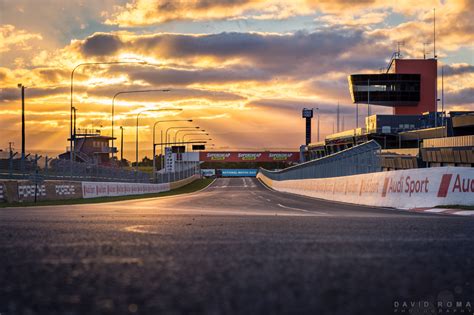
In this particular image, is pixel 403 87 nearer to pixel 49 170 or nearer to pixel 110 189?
pixel 110 189

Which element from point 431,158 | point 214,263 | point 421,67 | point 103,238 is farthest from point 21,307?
point 421,67

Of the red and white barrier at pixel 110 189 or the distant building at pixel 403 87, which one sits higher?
the distant building at pixel 403 87

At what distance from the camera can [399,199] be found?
2683 cm

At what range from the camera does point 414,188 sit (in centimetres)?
2555

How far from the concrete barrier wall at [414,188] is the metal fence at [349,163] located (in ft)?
1.70

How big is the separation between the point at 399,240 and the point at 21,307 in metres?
4.86

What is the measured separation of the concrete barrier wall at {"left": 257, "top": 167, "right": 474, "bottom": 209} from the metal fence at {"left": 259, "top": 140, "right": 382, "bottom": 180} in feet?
1.70

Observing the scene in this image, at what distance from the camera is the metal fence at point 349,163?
102ft

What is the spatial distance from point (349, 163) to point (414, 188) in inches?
460

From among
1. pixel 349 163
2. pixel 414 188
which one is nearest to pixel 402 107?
pixel 349 163

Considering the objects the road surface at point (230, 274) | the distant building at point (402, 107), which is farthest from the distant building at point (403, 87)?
the road surface at point (230, 274)

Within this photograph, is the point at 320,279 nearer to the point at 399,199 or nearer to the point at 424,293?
the point at 424,293

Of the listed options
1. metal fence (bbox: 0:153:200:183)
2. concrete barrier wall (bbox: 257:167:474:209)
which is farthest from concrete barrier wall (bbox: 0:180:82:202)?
concrete barrier wall (bbox: 257:167:474:209)

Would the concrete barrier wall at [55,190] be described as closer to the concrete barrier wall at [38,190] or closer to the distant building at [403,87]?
the concrete barrier wall at [38,190]
